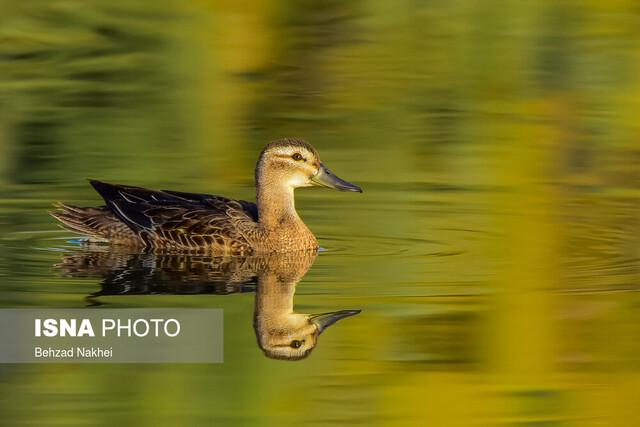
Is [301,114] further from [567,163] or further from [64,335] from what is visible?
[64,335]

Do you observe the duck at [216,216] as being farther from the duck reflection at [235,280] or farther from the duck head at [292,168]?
the duck reflection at [235,280]

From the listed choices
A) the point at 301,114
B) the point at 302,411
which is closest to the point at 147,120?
the point at 301,114

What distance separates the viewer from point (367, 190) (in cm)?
1386

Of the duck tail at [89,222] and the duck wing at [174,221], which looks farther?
the duck tail at [89,222]

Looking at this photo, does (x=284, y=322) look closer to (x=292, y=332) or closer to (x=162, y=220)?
(x=292, y=332)

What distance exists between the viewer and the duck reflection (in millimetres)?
9680

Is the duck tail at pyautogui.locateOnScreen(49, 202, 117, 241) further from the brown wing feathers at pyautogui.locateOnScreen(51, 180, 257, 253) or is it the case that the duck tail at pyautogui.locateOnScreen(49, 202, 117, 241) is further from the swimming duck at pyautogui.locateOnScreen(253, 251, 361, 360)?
the swimming duck at pyautogui.locateOnScreen(253, 251, 361, 360)

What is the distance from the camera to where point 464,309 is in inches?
403

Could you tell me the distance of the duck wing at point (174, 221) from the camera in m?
11.9

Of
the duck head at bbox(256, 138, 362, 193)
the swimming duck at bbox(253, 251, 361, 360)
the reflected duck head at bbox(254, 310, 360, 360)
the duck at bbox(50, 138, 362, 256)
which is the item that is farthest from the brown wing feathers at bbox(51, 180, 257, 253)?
the reflected duck head at bbox(254, 310, 360, 360)

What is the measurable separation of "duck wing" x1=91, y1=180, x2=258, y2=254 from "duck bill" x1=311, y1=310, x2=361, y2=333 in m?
2.06

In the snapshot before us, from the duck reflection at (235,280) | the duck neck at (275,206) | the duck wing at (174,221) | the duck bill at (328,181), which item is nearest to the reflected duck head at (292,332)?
the duck reflection at (235,280)

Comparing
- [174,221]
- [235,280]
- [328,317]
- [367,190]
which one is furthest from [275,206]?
[328,317]

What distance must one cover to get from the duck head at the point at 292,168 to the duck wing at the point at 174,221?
495mm
